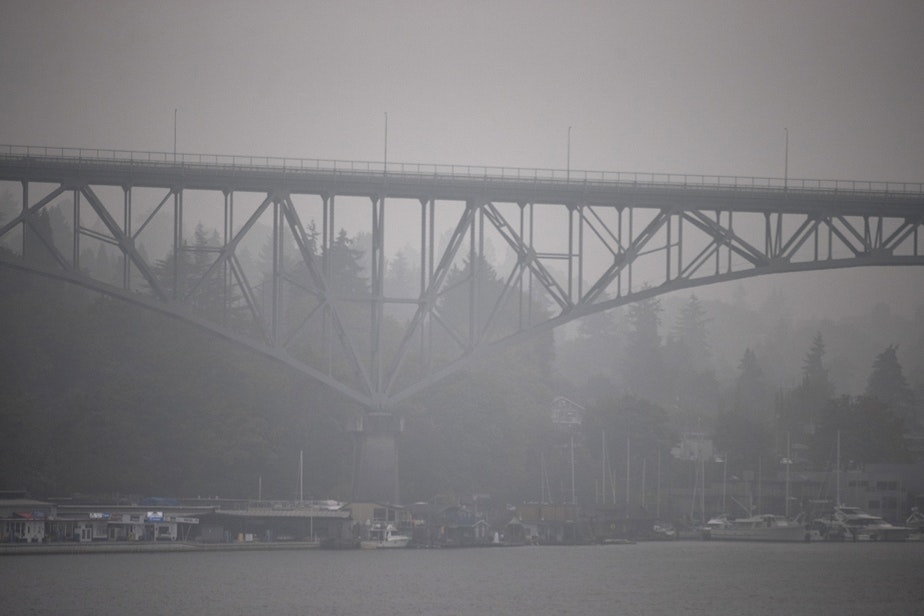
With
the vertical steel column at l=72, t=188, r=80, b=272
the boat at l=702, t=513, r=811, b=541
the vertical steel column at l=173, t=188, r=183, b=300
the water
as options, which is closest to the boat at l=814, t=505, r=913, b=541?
the boat at l=702, t=513, r=811, b=541

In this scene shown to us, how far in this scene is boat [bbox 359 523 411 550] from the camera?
106 meters

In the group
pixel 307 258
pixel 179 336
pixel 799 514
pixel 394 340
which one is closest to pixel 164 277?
pixel 394 340

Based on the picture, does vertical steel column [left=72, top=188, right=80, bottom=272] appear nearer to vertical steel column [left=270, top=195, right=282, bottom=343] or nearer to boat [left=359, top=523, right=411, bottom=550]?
vertical steel column [left=270, top=195, right=282, bottom=343]

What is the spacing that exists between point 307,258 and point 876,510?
74722 mm

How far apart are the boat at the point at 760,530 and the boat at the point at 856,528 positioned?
282cm

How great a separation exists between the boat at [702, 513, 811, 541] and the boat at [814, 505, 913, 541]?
9.24ft

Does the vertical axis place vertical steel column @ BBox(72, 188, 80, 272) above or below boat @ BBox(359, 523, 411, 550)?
above

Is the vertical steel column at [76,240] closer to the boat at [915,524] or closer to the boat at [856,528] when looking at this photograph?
the boat at [856,528]

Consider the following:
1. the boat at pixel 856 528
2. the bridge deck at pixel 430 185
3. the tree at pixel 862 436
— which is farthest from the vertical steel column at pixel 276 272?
the tree at pixel 862 436

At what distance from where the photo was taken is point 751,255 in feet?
311

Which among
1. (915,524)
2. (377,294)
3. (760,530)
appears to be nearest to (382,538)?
(377,294)

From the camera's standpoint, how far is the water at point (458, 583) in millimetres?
73688

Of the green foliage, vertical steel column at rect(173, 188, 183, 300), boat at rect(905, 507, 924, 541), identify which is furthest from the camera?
boat at rect(905, 507, 924, 541)

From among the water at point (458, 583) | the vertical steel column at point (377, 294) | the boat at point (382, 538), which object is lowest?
the water at point (458, 583)
